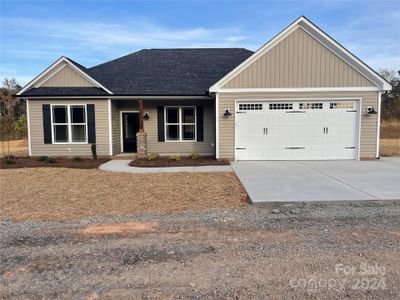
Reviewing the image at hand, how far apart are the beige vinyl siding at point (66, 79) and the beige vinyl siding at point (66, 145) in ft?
2.60

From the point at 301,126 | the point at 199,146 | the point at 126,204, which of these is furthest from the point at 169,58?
the point at 126,204

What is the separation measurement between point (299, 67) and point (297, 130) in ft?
8.14

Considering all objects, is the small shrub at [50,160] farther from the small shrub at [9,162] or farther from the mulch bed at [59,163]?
the small shrub at [9,162]

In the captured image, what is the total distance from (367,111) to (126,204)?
33.7 feet

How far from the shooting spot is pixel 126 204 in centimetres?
634

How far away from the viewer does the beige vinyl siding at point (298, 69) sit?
1189cm

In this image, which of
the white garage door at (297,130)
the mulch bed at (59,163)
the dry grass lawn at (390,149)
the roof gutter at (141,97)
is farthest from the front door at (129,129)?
the dry grass lawn at (390,149)

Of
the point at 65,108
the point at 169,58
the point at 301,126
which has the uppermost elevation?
the point at 169,58

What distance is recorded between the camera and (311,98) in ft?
39.7

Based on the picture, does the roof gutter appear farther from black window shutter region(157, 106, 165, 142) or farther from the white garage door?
the white garage door

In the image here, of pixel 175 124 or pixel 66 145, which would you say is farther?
pixel 175 124

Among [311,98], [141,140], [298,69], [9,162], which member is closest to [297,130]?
[311,98]

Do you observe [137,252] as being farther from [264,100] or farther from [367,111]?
[367,111]

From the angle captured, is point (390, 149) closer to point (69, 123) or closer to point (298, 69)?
point (298, 69)
